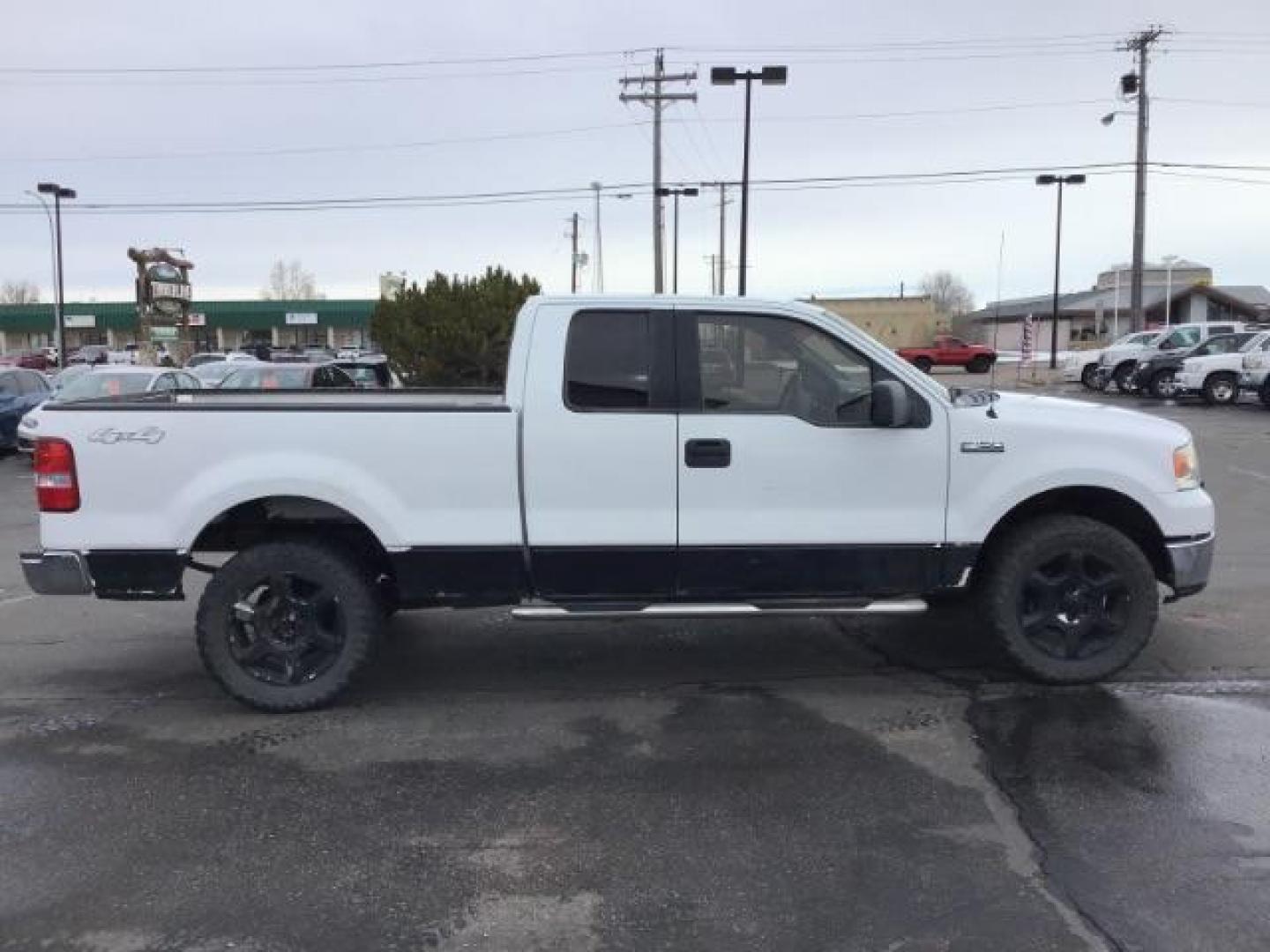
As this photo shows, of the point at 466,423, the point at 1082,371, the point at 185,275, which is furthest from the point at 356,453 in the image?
the point at 185,275

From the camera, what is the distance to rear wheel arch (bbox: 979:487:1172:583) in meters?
5.50

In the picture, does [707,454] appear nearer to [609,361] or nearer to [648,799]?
[609,361]

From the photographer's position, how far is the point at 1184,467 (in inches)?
217

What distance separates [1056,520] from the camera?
5441mm

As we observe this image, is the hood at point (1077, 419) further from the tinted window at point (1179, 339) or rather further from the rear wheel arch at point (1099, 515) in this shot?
the tinted window at point (1179, 339)

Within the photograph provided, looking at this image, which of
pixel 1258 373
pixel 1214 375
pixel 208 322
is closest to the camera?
pixel 1258 373

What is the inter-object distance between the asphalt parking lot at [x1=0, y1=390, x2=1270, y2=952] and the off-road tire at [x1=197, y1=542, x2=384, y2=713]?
0.16m

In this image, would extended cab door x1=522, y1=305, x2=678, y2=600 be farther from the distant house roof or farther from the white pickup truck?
the distant house roof

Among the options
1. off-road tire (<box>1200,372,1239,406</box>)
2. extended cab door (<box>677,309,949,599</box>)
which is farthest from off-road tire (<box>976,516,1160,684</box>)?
off-road tire (<box>1200,372,1239,406</box>)

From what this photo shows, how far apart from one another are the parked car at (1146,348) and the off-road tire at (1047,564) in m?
27.9

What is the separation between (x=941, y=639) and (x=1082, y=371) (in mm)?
32248

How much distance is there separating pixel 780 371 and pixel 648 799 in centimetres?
212

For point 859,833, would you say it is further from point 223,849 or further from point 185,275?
point 185,275

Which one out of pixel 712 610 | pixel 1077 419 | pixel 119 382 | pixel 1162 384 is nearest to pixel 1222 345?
pixel 1162 384
